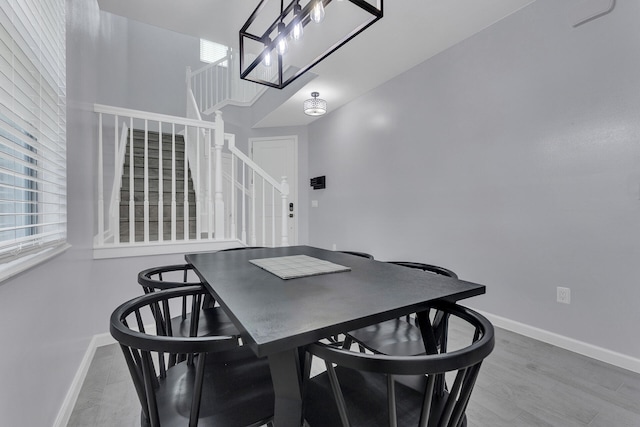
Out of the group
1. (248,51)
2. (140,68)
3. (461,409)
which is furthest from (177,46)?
(461,409)

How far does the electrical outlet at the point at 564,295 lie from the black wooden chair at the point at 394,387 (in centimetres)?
185

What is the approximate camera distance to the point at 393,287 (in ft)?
3.36

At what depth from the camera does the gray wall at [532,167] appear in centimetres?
194

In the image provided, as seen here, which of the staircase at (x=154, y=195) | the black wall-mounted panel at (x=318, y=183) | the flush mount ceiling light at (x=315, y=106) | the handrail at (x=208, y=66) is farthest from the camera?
the handrail at (x=208, y=66)

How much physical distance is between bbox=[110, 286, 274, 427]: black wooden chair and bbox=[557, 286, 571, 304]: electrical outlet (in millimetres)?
2275

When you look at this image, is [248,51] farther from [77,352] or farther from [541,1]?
[77,352]

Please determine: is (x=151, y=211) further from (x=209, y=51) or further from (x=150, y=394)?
(x=209, y=51)

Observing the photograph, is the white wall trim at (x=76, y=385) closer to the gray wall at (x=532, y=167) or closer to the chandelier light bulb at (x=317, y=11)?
the chandelier light bulb at (x=317, y=11)

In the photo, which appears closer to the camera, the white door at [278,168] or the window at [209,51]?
the white door at [278,168]

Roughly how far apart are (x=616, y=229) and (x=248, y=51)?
3571 mm

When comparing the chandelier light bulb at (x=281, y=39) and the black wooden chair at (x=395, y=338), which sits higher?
the chandelier light bulb at (x=281, y=39)

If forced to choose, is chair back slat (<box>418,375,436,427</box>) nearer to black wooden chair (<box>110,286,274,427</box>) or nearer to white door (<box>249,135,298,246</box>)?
black wooden chair (<box>110,286,274,427</box>)

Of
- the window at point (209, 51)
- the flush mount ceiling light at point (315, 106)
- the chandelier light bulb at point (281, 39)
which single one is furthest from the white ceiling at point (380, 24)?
the window at point (209, 51)

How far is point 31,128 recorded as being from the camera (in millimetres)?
1074
